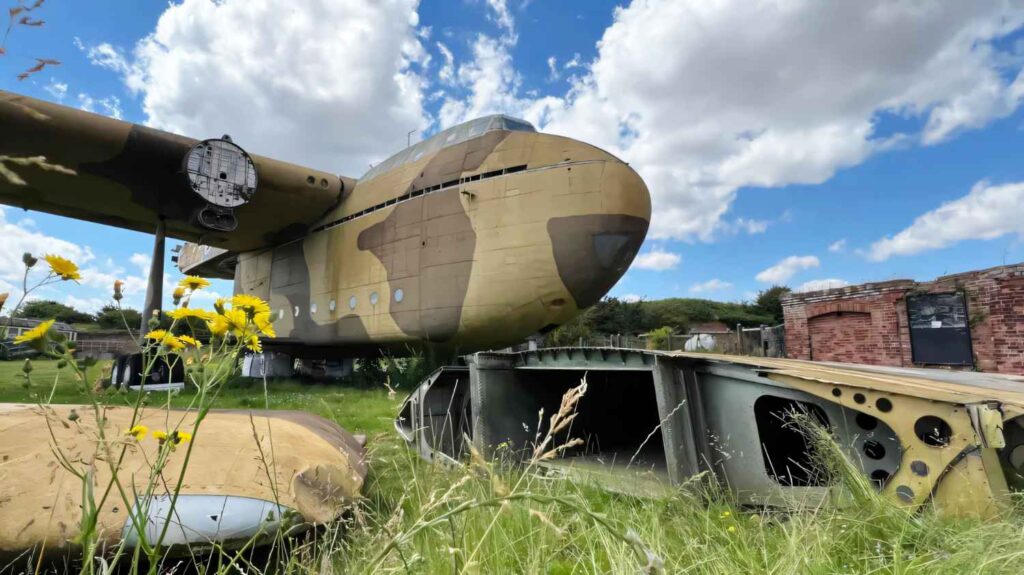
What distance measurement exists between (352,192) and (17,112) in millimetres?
6288

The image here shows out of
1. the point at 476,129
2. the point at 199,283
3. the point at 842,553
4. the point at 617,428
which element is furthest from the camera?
the point at 476,129

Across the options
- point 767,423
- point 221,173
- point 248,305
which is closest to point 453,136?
point 221,173

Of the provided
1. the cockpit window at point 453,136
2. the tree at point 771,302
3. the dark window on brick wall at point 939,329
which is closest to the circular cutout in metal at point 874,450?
the cockpit window at point 453,136

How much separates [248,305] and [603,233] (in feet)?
26.4

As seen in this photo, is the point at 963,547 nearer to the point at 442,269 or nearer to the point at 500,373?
the point at 500,373

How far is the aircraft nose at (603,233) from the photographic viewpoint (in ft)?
A: 29.2

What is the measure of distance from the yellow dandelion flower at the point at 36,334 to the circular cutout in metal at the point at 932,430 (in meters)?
3.19

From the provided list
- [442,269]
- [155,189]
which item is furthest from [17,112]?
[442,269]

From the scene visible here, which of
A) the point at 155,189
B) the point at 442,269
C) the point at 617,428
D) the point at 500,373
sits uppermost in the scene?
the point at 155,189

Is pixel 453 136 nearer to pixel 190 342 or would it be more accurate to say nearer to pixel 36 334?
pixel 190 342

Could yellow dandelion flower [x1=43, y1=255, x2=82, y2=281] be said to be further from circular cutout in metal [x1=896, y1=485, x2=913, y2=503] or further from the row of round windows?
the row of round windows

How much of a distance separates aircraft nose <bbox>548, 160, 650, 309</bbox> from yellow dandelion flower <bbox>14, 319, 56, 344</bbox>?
823 cm

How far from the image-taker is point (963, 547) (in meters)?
1.91

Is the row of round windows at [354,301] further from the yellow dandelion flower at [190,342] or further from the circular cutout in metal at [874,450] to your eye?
the yellow dandelion flower at [190,342]
